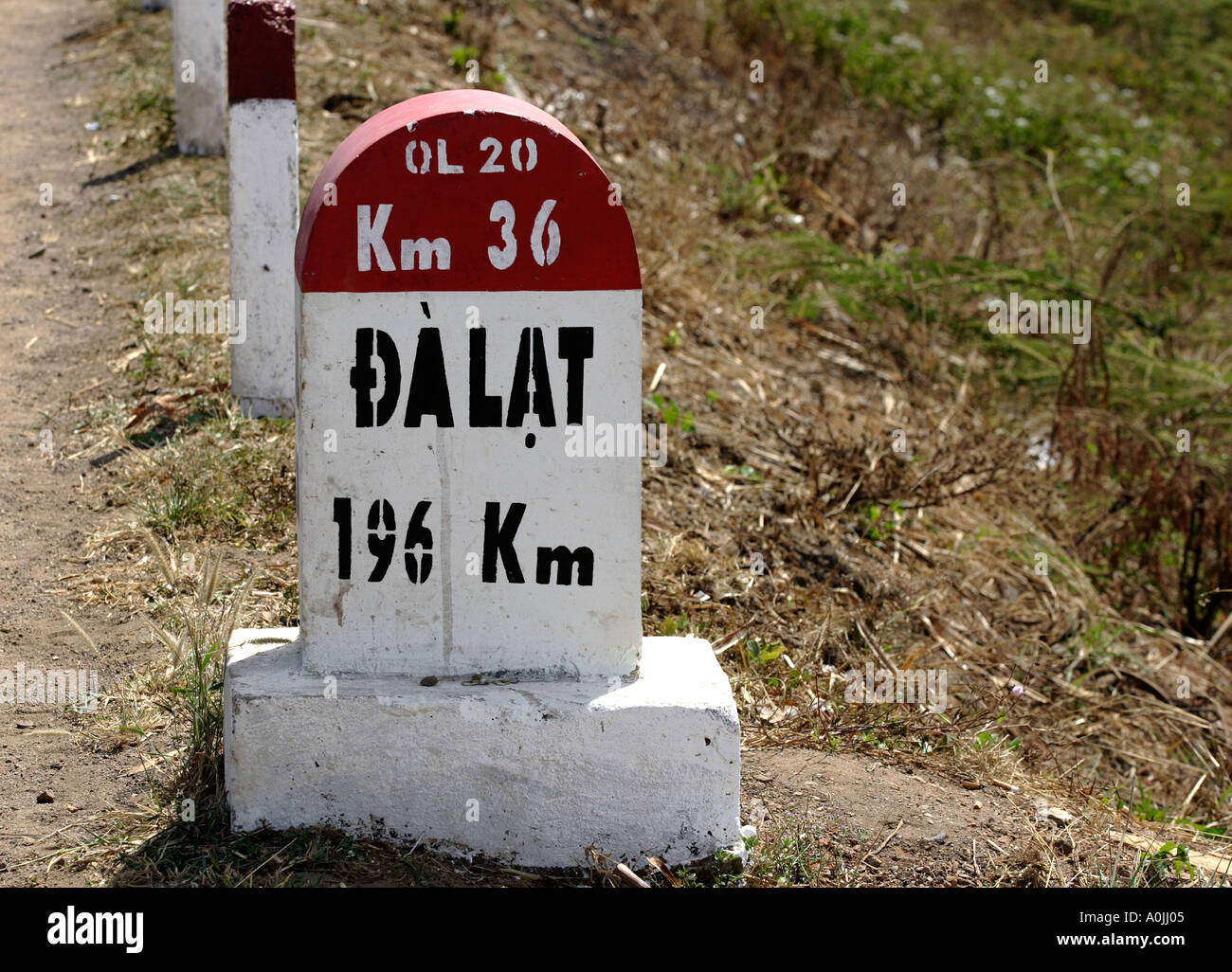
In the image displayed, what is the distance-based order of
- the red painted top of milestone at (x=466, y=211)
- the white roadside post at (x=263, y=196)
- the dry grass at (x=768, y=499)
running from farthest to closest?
the white roadside post at (x=263, y=196) < the dry grass at (x=768, y=499) < the red painted top of milestone at (x=466, y=211)

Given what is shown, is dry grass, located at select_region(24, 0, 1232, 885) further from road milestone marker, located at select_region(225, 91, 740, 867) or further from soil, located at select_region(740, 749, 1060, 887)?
road milestone marker, located at select_region(225, 91, 740, 867)

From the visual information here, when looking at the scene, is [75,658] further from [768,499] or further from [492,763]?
[768,499]

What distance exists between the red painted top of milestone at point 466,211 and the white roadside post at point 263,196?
67.0 inches

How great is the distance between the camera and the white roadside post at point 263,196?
166 inches

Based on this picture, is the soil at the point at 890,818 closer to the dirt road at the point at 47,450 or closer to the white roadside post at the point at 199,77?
the dirt road at the point at 47,450

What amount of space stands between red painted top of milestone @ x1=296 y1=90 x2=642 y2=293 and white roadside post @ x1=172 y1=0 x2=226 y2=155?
13.3ft

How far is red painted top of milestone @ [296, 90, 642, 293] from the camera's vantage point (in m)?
2.58

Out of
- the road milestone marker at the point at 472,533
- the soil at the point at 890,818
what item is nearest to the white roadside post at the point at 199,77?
the road milestone marker at the point at 472,533

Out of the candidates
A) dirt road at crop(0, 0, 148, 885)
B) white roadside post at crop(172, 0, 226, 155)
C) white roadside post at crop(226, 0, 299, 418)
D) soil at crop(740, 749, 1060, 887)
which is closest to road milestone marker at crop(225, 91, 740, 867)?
soil at crop(740, 749, 1060, 887)

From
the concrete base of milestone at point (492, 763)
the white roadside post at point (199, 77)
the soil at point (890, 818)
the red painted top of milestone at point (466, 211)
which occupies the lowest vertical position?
the soil at point (890, 818)

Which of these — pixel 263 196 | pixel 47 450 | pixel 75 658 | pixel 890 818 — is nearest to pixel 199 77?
pixel 263 196

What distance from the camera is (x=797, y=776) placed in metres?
3.20

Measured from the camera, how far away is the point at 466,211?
2.61 metres

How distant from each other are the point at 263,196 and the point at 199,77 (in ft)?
7.94
